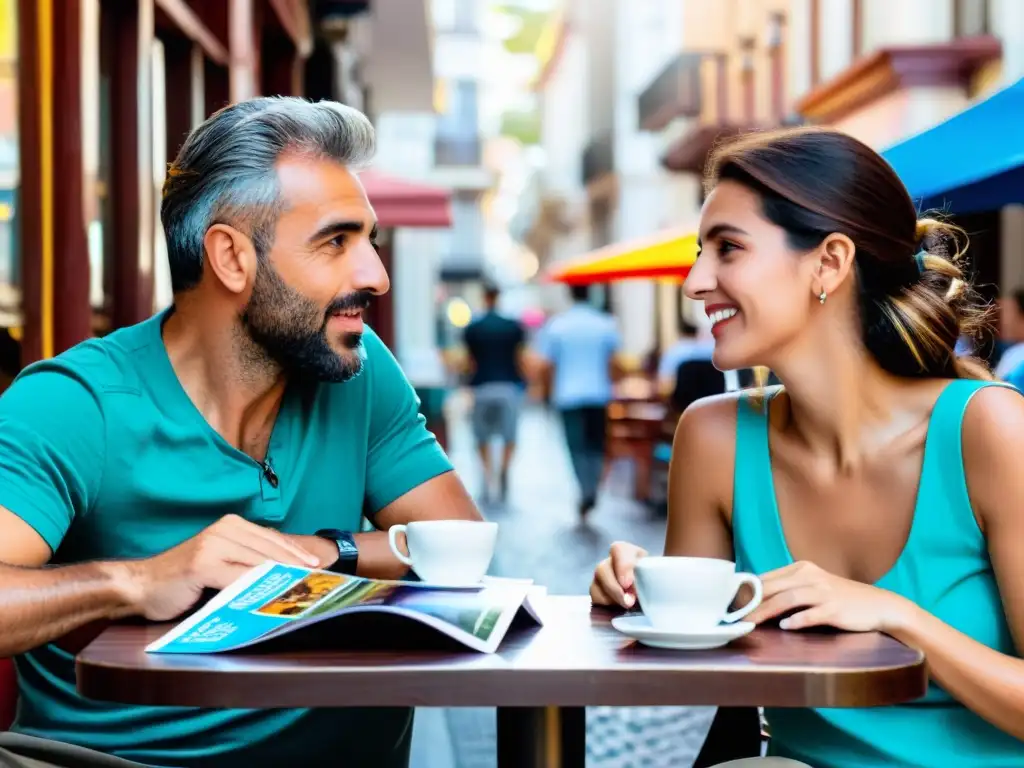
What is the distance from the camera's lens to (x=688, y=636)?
190cm

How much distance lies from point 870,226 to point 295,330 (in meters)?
1.05

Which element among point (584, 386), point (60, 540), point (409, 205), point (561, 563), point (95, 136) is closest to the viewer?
point (60, 540)

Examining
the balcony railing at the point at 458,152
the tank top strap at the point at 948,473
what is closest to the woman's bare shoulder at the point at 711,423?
the tank top strap at the point at 948,473

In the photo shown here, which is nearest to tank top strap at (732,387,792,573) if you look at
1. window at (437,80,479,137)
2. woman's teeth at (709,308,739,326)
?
woman's teeth at (709,308,739,326)

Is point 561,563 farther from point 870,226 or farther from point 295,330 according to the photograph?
point 870,226

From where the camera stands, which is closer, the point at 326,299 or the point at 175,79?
the point at 326,299

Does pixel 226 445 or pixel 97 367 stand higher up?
pixel 97 367

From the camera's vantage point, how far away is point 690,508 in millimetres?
2678

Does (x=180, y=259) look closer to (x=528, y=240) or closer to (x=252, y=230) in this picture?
(x=252, y=230)

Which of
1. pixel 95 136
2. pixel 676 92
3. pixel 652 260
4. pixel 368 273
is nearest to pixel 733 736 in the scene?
pixel 368 273

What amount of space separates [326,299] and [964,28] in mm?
12581

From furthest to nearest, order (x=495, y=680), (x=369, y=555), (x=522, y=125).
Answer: (x=522, y=125)
(x=369, y=555)
(x=495, y=680)

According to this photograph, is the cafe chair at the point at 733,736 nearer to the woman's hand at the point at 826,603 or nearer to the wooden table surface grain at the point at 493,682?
the woman's hand at the point at 826,603

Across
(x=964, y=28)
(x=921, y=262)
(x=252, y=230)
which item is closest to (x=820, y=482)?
(x=921, y=262)
